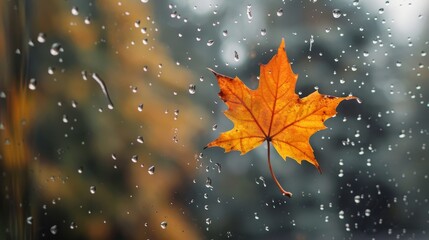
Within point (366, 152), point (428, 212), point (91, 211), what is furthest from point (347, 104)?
point (91, 211)

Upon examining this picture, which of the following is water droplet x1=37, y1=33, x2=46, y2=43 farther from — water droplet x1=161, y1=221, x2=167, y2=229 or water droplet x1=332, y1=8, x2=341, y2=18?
water droplet x1=332, y1=8, x2=341, y2=18

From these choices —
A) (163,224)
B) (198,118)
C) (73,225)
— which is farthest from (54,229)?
(198,118)

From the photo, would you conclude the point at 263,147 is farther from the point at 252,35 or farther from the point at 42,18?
the point at 42,18

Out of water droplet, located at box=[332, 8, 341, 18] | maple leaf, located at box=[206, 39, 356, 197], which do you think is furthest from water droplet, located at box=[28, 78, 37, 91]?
water droplet, located at box=[332, 8, 341, 18]

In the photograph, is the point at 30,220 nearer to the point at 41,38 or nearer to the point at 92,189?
the point at 92,189

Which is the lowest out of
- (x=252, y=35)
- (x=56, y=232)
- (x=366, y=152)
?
(x=56, y=232)

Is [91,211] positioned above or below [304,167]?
below
